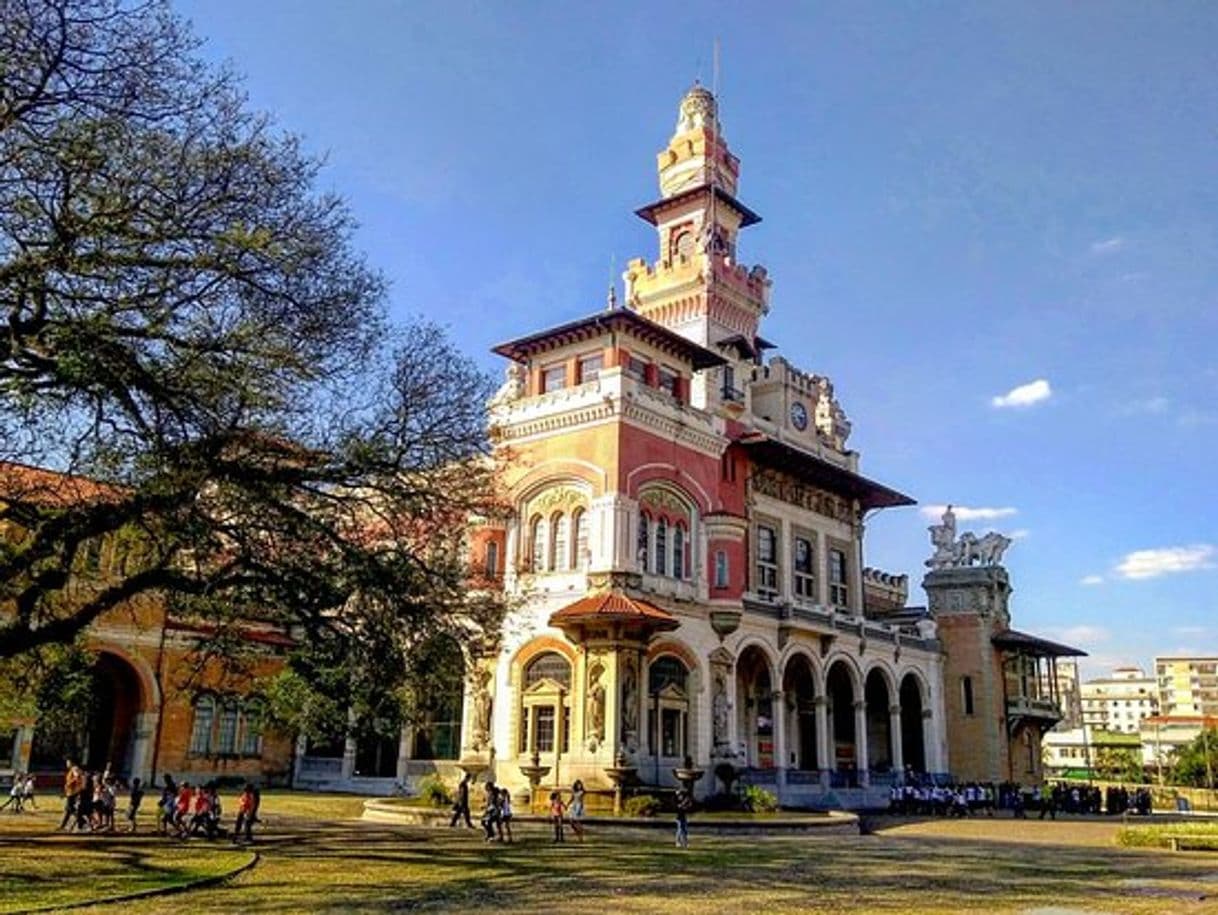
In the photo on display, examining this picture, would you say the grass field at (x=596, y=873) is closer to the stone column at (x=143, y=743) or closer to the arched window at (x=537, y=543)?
the arched window at (x=537, y=543)

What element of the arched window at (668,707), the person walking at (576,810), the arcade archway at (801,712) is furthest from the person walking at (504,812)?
the arcade archway at (801,712)

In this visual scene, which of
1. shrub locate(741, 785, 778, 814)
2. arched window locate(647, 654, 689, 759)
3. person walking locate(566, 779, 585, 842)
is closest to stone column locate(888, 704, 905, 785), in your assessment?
arched window locate(647, 654, 689, 759)

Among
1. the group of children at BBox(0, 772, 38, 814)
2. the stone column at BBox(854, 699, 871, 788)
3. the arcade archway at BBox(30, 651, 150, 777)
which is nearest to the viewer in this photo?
the group of children at BBox(0, 772, 38, 814)

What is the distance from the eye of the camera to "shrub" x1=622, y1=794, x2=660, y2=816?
2973cm

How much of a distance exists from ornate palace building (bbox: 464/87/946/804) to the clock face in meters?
0.11

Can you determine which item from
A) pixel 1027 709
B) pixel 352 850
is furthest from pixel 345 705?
pixel 1027 709

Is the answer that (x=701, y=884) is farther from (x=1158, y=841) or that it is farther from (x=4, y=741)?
(x=4, y=741)

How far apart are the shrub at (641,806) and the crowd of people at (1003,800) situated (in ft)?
54.8

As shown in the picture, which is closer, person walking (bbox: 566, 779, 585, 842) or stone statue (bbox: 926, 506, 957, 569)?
person walking (bbox: 566, 779, 585, 842)

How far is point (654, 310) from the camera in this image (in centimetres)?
5425

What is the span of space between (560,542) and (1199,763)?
79.3 m

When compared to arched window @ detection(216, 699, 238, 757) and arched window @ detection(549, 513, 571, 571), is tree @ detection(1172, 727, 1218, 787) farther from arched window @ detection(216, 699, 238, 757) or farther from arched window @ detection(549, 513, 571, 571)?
arched window @ detection(216, 699, 238, 757)

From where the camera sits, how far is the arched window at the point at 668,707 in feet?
115

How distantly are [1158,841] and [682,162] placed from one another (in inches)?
1629
